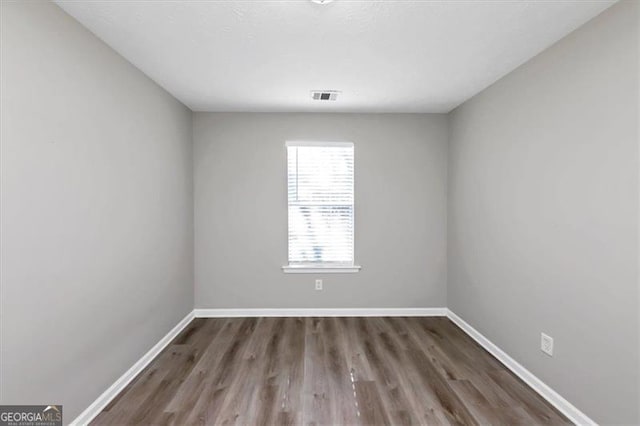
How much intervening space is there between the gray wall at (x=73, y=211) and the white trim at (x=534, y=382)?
3092mm

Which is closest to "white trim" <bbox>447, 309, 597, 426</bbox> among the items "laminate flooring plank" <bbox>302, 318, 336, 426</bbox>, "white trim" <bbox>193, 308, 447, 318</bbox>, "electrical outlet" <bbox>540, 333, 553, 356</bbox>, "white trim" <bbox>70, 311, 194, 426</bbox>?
"electrical outlet" <bbox>540, 333, 553, 356</bbox>

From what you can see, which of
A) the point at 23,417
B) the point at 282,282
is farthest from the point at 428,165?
the point at 23,417

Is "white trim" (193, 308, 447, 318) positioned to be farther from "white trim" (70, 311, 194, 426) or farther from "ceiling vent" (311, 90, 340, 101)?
"ceiling vent" (311, 90, 340, 101)

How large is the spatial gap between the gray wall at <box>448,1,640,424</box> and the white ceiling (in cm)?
26

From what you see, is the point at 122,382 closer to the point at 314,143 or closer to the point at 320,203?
the point at 320,203

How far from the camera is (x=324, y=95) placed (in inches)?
124

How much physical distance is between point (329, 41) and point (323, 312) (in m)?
2.96

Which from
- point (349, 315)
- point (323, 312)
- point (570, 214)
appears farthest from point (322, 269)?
point (570, 214)

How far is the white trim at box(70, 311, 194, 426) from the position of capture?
6.47 feet

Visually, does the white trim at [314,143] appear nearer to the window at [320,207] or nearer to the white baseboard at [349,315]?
the window at [320,207]

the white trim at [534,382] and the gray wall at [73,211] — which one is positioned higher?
the gray wall at [73,211]

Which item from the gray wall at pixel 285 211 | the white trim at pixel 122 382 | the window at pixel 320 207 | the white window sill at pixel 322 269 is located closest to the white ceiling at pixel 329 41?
the gray wall at pixel 285 211

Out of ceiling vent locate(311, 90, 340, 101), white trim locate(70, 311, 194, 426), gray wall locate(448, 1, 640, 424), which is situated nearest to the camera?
gray wall locate(448, 1, 640, 424)

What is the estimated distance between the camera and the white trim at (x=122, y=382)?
6.47 feet
